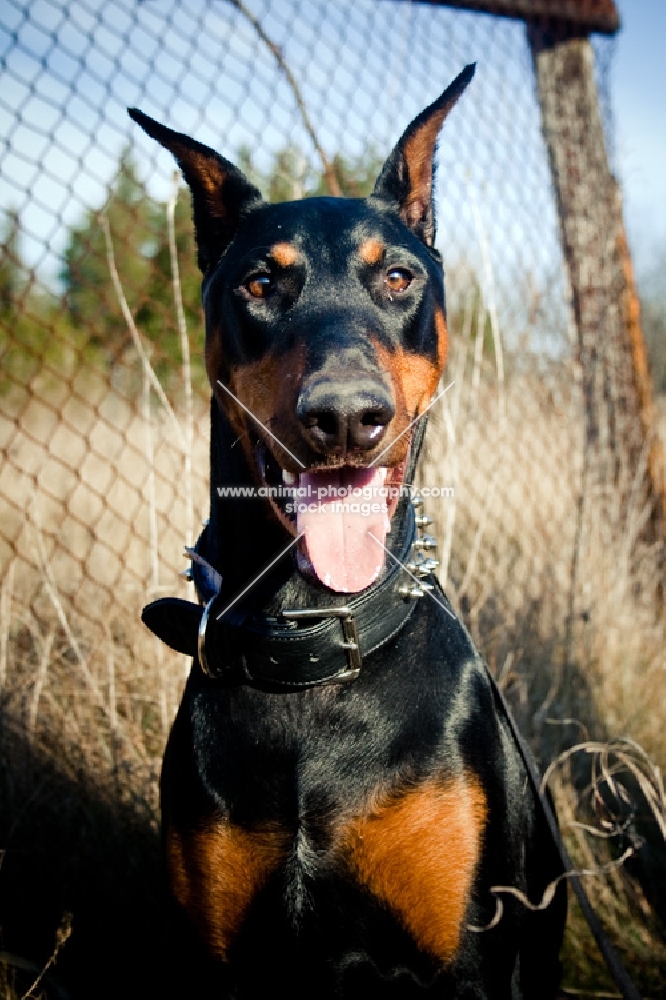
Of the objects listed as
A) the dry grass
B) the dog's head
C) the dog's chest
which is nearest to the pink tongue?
the dog's head

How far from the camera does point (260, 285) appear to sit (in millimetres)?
2027

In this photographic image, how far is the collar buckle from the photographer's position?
6.02ft

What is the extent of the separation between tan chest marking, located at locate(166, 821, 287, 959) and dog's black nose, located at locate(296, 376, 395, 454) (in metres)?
0.84

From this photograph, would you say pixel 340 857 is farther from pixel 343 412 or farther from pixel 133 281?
pixel 133 281

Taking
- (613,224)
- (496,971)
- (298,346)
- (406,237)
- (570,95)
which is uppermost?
(570,95)

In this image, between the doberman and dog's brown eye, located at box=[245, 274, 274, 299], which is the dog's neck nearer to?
the doberman

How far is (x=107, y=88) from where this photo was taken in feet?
10.1

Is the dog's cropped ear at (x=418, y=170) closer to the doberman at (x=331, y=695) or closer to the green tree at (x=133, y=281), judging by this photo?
the doberman at (x=331, y=695)

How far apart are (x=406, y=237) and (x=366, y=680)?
3.64 ft

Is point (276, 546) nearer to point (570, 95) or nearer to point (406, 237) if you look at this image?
point (406, 237)

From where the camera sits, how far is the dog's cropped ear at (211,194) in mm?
2105

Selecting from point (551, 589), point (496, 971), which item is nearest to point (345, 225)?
point (496, 971)

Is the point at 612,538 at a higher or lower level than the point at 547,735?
higher

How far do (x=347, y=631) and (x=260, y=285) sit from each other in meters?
0.84
